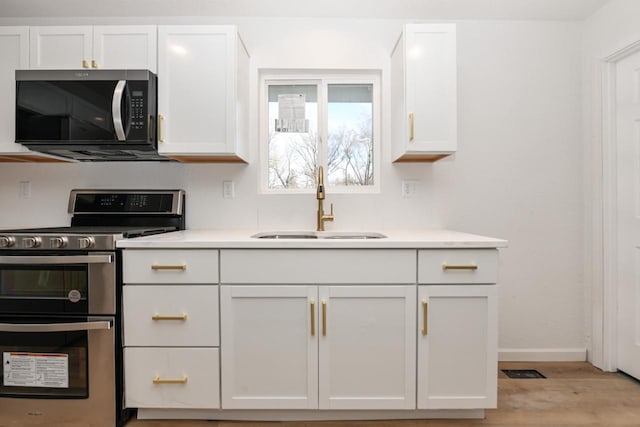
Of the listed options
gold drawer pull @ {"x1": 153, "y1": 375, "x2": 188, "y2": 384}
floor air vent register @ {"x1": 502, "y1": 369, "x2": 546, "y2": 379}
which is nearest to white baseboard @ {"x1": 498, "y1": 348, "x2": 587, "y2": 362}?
floor air vent register @ {"x1": 502, "y1": 369, "x2": 546, "y2": 379}

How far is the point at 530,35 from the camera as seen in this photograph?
2434 mm

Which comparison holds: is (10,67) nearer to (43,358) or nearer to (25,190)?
(25,190)

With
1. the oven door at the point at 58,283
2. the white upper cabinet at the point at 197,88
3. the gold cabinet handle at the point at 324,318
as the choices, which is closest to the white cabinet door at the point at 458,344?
the gold cabinet handle at the point at 324,318

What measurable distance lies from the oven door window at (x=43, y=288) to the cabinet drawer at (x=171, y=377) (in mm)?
353

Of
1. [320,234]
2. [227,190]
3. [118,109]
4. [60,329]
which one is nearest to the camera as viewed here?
[60,329]

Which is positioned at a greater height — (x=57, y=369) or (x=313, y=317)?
(x=313, y=317)

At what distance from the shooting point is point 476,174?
8.05 ft

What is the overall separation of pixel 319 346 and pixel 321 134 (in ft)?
4.58

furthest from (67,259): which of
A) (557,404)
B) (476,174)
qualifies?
(557,404)

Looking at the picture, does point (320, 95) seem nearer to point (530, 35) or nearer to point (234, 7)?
point (234, 7)

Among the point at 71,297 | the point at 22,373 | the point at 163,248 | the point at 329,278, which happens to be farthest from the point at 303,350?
the point at 22,373

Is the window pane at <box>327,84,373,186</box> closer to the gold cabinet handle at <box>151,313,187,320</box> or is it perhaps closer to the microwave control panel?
the microwave control panel

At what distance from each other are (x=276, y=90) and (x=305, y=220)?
0.92m

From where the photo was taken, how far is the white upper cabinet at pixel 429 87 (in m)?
2.02
